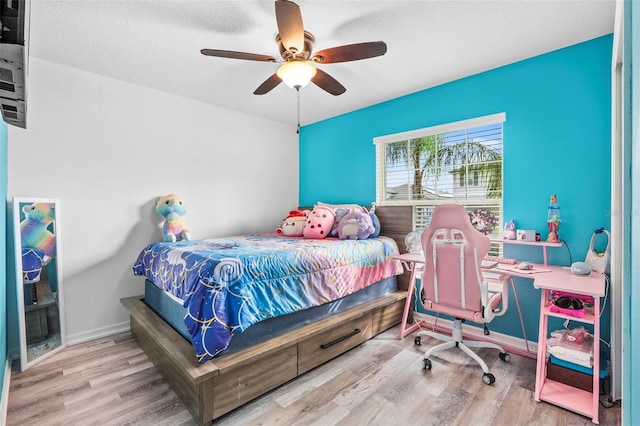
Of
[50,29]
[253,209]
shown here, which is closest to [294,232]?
[253,209]

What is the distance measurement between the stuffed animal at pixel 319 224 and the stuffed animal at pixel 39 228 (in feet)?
7.53

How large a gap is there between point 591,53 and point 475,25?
993mm

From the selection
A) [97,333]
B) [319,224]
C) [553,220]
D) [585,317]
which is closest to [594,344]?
[585,317]

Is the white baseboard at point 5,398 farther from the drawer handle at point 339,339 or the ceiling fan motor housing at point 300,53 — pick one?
the ceiling fan motor housing at point 300,53

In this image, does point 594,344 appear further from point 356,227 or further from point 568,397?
point 356,227

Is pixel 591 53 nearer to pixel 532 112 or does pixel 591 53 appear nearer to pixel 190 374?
pixel 532 112

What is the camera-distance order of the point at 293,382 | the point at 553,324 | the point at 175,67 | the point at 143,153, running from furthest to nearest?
the point at 143,153, the point at 175,67, the point at 553,324, the point at 293,382

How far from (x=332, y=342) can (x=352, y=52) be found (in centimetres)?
211

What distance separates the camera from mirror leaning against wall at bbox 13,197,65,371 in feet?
Result: 7.79

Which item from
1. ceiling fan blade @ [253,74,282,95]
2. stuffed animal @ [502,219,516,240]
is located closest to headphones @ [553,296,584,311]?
stuffed animal @ [502,219,516,240]

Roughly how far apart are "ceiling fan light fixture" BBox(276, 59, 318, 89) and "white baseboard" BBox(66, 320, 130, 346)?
2.87 meters

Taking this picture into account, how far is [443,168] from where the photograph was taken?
3258 mm

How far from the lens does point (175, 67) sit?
108 inches

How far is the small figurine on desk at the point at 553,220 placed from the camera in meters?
2.40
